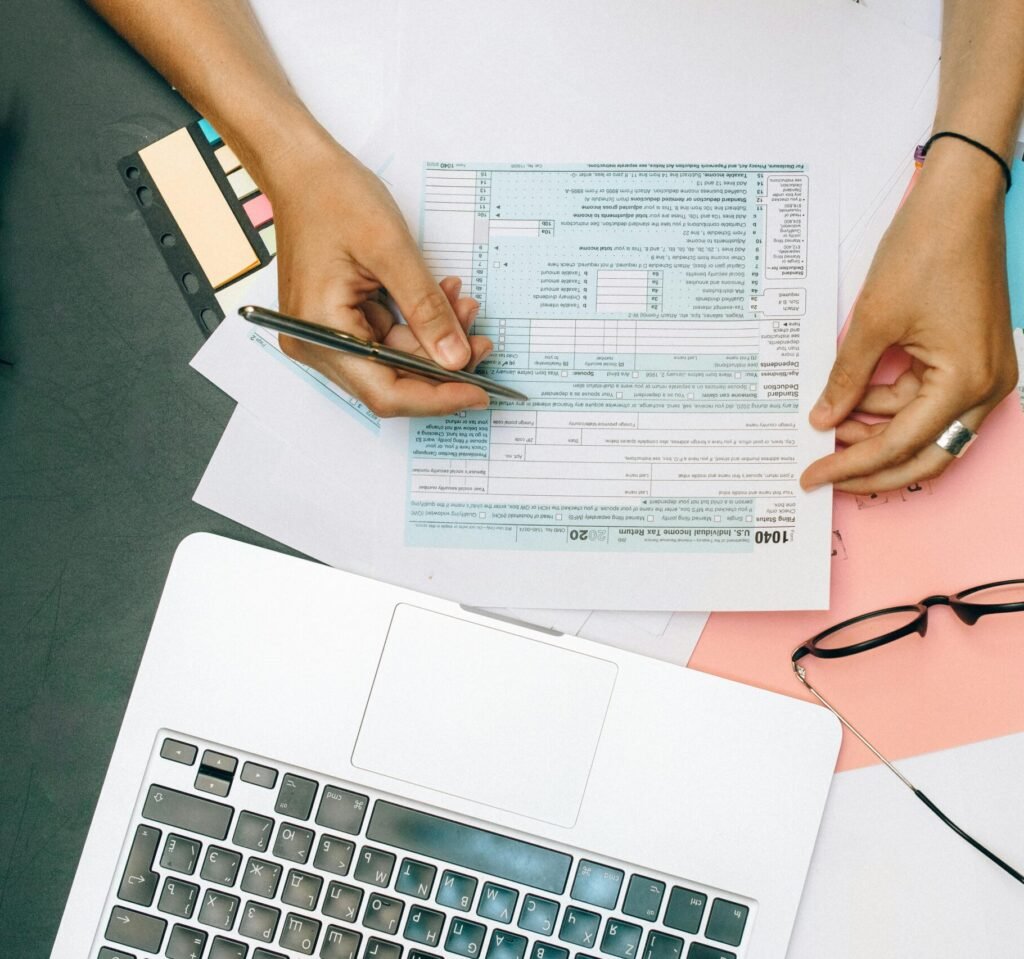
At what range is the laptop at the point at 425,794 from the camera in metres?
0.57

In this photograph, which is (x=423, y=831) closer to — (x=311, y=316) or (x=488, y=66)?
(x=311, y=316)

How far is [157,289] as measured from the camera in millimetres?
638

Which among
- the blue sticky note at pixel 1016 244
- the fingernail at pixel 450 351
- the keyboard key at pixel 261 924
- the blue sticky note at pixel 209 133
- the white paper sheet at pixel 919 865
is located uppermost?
the blue sticky note at pixel 1016 244

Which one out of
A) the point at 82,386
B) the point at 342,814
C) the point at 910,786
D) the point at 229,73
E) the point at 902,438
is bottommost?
the point at 342,814

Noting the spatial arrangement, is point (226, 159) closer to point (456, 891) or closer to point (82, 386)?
point (82, 386)

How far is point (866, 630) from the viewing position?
0.61m

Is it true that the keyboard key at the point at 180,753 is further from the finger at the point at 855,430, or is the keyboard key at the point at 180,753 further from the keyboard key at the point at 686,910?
the finger at the point at 855,430

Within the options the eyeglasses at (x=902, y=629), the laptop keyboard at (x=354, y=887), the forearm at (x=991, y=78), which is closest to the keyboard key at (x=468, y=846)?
the laptop keyboard at (x=354, y=887)

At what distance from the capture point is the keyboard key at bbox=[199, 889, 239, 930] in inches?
22.4

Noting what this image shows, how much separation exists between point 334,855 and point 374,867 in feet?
0.09

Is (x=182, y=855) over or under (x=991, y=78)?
under

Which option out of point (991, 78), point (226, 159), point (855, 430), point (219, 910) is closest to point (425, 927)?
point (219, 910)

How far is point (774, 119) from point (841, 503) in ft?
0.86

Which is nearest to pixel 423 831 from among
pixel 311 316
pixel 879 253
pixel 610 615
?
pixel 610 615
